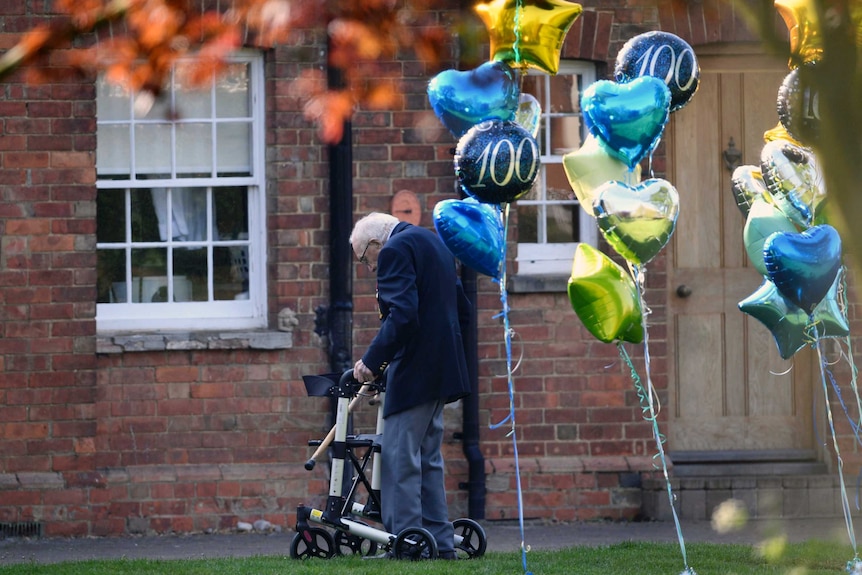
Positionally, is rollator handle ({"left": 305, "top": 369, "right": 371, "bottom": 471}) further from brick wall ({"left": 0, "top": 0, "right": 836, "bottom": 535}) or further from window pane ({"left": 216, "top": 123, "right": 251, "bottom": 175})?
window pane ({"left": 216, "top": 123, "right": 251, "bottom": 175})

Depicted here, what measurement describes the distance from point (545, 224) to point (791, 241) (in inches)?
142

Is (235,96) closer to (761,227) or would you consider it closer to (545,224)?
(545,224)

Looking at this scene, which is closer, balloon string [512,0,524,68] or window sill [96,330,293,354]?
balloon string [512,0,524,68]

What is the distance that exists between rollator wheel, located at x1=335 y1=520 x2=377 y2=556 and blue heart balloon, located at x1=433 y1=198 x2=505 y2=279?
5.41 ft

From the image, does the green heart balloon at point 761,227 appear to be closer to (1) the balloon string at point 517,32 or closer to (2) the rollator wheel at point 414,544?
(1) the balloon string at point 517,32

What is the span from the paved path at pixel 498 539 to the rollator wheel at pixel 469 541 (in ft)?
2.62

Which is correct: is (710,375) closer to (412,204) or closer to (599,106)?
(412,204)

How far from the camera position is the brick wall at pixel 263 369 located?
9297mm

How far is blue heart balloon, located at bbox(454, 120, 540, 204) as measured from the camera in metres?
6.41

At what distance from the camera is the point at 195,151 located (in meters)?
9.70

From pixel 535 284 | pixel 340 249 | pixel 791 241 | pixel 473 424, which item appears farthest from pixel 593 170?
pixel 473 424

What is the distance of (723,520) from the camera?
31.7 feet

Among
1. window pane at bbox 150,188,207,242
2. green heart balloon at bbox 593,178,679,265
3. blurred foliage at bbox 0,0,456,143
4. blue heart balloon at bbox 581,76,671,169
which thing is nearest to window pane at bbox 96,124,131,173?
window pane at bbox 150,188,207,242

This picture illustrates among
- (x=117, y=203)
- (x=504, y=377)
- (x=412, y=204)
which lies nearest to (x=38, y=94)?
(x=117, y=203)
